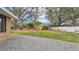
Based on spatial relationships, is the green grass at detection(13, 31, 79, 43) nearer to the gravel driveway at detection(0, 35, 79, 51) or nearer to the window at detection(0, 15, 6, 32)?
the gravel driveway at detection(0, 35, 79, 51)

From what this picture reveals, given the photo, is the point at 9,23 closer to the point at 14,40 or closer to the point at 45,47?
the point at 14,40

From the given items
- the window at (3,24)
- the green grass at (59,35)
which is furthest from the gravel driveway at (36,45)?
the window at (3,24)

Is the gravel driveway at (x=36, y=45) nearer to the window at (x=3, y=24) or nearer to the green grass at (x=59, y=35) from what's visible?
the green grass at (x=59, y=35)

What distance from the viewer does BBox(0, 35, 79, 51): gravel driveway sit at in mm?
8961

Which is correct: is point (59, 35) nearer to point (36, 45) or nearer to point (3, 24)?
point (36, 45)

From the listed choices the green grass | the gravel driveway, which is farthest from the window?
the green grass

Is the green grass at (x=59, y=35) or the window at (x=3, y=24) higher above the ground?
the window at (x=3, y=24)

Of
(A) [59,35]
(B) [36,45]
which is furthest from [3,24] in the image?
(A) [59,35]

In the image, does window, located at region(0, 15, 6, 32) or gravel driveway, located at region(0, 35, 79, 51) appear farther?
window, located at region(0, 15, 6, 32)

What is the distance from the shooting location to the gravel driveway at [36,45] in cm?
896
